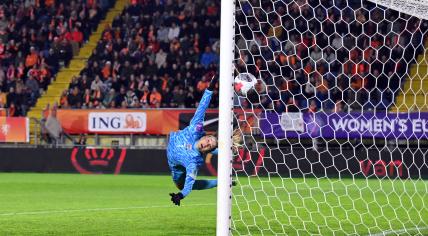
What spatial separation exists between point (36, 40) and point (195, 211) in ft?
55.0

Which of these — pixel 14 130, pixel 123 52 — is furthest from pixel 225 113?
pixel 123 52

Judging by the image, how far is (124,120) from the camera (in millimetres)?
22156

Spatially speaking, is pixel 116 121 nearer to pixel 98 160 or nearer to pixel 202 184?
pixel 98 160

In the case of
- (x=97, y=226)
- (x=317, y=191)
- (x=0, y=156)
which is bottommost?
(x=0, y=156)

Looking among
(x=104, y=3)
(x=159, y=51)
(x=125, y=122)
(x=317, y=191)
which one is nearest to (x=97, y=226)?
(x=317, y=191)

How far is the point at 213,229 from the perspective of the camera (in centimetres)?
955

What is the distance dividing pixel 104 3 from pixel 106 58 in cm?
334

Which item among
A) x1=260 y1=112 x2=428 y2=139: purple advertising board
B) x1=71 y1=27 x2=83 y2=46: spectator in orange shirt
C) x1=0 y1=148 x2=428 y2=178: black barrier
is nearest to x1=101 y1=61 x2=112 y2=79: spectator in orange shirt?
x1=71 y1=27 x2=83 y2=46: spectator in orange shirt

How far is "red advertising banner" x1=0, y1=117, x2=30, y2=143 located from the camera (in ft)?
74.2

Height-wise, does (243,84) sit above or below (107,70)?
above

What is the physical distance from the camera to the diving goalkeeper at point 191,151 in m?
9.77

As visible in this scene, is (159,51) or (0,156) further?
(159,51)

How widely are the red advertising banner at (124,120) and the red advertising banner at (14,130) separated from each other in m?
0.80

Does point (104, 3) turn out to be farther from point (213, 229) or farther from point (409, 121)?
point (213, 229)
